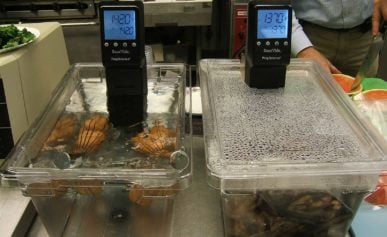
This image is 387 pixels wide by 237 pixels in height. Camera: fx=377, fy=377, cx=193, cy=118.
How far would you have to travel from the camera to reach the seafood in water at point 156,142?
588 millimetres

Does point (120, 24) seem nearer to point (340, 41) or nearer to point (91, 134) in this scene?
point (91, 134)

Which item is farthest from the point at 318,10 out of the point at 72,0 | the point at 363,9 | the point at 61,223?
the point at 72,0

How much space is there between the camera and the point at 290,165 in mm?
514

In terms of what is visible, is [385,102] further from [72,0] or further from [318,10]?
[72,0]

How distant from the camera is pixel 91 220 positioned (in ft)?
1.98

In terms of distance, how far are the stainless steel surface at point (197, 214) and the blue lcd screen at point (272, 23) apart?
27 cm

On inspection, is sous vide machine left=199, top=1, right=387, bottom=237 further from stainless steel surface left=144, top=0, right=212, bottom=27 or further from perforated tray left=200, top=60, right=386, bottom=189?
stainless steel surface left=144, top=0, right=212, bottom=27

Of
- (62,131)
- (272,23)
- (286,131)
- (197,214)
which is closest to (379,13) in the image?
(272,23)

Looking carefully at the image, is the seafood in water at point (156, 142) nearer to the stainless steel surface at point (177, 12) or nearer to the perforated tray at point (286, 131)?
the perforated tray at point (286, 131)

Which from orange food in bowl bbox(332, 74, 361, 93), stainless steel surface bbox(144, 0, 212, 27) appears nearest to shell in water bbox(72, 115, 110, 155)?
orange food in bowl bbox(332, 74, 361, 93)

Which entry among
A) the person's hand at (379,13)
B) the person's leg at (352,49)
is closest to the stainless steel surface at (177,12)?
the person's leg at (352,49)

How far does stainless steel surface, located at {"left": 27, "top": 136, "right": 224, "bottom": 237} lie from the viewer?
24.9 inches

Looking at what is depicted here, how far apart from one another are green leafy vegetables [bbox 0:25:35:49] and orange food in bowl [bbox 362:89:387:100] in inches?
28.7

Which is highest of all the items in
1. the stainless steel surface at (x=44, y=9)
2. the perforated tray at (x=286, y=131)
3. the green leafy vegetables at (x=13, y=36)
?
the green leafy vegetables at (x=13, y=36)
